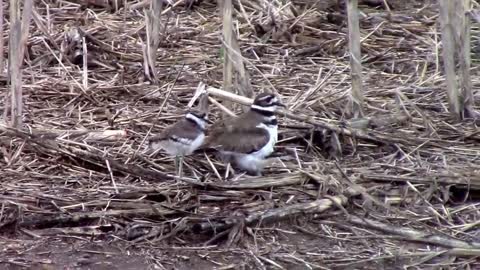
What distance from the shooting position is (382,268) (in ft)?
20.8

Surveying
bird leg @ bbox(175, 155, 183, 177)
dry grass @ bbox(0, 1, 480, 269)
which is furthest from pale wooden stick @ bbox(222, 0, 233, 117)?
bird leg @ bbox(175, 155, 183, 177)

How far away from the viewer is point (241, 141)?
24.7 ft

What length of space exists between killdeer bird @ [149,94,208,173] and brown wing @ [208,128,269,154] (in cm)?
12

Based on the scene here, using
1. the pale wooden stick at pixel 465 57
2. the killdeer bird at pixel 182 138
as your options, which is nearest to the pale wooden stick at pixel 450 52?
the pale wooden stick at pixel 465 57

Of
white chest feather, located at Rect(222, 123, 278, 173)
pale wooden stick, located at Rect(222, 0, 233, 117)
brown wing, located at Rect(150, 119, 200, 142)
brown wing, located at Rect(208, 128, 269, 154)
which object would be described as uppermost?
pale wooden stick, located at Rect(222, 0, 233, 117)

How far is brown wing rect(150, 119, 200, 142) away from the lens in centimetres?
744

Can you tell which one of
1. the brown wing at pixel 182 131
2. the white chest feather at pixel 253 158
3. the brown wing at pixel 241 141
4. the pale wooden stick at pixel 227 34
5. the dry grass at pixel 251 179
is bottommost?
the dry grass at pixel 251 179

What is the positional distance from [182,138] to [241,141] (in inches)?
16.4

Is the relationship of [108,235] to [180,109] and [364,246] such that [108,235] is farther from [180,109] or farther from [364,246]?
[180,109]

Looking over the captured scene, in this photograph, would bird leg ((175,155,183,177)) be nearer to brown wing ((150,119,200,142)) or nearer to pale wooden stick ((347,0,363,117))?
brown wing ((150,119,200,142))

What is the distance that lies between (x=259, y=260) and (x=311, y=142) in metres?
1.75

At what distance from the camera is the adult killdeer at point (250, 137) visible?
7.47 m

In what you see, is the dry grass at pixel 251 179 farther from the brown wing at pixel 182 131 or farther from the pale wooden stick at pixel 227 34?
the pale wooden stick at pixel 227 34

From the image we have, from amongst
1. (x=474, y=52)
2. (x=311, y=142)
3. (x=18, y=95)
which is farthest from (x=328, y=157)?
(x=474, y=52)
